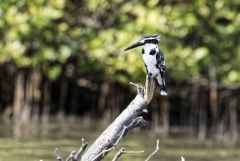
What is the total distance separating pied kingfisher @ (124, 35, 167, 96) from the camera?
15.8 feet

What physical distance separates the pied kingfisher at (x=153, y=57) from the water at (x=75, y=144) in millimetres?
3711

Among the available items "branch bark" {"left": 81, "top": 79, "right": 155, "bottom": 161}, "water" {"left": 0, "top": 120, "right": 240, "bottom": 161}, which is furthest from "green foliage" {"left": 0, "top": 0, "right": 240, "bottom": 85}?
"branch bark" {"left": 81, "top": 79, "right": 155, "bottom": 161}

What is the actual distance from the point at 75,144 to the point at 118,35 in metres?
2.18

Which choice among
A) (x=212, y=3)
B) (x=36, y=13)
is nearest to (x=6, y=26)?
(x=36, y=13)

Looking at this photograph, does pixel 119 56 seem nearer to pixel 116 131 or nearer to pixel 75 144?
pixel 75 144

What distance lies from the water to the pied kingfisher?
3711mm

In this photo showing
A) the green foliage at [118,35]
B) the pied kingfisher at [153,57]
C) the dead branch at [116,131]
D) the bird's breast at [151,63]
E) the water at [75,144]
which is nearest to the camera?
the dead branch at [116,131]

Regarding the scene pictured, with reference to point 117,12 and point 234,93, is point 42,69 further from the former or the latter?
point 234,93

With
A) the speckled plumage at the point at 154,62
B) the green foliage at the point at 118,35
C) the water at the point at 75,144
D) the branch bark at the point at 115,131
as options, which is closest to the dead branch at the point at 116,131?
the branch bark at the point at 115,131

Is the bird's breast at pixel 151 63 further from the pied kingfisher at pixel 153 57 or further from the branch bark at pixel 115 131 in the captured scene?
the branch bark at pixel 115 131

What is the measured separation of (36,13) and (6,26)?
51cm

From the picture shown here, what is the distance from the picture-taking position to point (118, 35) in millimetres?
11906

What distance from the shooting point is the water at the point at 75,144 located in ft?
31.3

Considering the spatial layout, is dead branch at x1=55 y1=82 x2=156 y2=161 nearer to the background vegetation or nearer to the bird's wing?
the bird's wing
